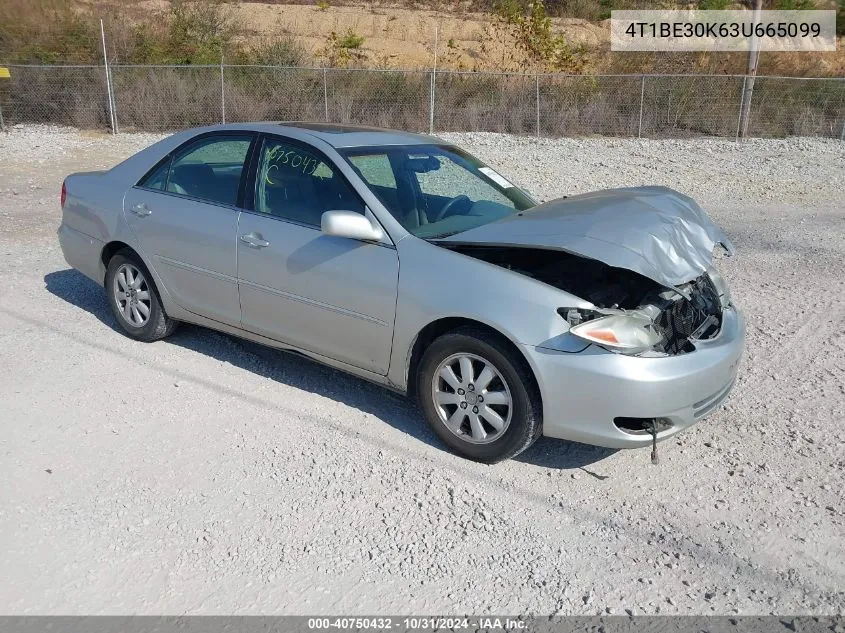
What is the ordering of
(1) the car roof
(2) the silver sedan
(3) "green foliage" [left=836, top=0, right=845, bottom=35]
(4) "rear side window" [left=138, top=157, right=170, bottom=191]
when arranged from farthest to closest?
(3) "green foliage" [left=836, top=0, right=845, bottom=35] → (4) "rear side window" [left=138, top=157, right=170, bottom=191] → (1) the car roof → (2) the silver sedan

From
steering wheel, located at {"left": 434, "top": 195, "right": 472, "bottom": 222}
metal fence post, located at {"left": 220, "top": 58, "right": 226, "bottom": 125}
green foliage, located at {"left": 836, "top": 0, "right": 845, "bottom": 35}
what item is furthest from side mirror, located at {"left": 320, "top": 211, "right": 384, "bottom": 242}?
green foliage, located at {"left": 836, "top": 0, "right": 845, "bottom": 35}

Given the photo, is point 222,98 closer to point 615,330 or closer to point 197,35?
point 197,35

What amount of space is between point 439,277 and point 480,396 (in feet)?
2.16

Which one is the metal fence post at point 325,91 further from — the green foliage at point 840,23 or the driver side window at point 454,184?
the green foliage at point 840,23

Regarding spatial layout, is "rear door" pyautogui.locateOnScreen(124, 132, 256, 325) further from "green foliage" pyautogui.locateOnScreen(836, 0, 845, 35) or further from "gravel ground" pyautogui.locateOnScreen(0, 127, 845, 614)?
"green foliage" pyautogui.locateOnScreen(836, 0, 845, 35)

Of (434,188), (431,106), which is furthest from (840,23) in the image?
(434,188)

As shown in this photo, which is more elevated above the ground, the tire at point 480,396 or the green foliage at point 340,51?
the green foliage at point 340,51

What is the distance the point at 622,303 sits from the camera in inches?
173

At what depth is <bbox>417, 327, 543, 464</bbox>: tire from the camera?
4008mm

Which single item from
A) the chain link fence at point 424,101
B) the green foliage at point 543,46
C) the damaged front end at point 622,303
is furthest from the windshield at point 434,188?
the green foliage at point 543,46

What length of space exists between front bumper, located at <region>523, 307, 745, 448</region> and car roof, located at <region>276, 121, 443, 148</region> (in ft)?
6.42

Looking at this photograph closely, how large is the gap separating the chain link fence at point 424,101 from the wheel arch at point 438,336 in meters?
15.5

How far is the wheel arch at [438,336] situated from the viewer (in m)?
4.00

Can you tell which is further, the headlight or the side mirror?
the side mirror
